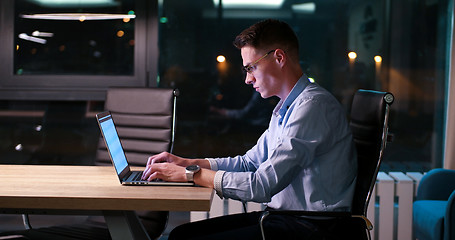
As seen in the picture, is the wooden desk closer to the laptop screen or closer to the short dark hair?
the laptop screen

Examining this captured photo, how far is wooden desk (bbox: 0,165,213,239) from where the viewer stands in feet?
6.11

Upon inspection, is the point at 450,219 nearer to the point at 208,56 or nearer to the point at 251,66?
the point at 251,66

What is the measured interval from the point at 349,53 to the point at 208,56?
1084 millimetres

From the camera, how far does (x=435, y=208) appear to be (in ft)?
11.0

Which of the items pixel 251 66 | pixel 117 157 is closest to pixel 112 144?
pixel 117 157

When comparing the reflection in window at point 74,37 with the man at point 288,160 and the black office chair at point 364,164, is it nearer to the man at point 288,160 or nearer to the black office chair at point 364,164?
the man at point 288,160

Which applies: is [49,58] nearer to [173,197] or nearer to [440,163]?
[173,197]

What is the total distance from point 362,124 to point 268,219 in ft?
1.85

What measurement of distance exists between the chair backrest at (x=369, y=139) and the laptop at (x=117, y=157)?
25.5 inches

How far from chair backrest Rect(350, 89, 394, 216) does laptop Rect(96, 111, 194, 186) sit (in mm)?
649

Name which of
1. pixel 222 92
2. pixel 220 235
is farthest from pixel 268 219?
pixel 222 92

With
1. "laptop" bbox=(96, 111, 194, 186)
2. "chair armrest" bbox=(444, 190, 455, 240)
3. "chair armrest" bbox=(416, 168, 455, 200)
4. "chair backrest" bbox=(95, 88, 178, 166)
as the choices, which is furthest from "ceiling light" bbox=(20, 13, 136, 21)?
"chair armrest" bbox=(444, 190, 455, 240)

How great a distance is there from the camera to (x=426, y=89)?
14.4ft

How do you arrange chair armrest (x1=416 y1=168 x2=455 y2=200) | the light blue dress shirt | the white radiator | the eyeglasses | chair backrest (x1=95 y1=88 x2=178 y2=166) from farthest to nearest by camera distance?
the white radiator, chair armrest (x1=416 y1=168 x2=455 y2=200), chair backrest (x1=95 y1=88 x2=178 y2=166), the eyeglasses, the light blue dress shirt
